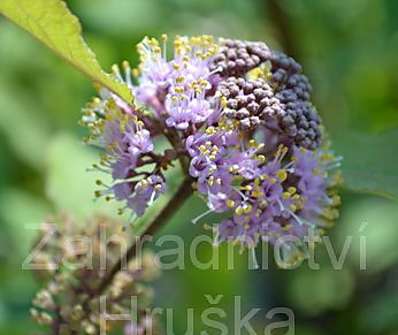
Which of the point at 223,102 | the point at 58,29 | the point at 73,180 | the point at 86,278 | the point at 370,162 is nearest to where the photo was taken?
the point at 58,29

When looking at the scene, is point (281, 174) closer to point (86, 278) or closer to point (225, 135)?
point (225, 135)

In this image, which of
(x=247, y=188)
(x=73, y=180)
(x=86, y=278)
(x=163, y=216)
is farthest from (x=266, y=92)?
(x=73, y=180)

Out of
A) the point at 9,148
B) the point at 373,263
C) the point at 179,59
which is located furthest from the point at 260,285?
the point at 179,59

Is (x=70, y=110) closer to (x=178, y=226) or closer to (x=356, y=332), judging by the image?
(x=178, y=226)

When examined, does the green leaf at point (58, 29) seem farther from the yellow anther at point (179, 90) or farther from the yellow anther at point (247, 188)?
the yellow anther at point (247, 188)

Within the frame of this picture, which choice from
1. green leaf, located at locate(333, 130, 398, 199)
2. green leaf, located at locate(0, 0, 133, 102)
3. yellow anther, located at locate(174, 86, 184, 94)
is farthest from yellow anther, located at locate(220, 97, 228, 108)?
green leaf, located at locate(333, 130, 398, 199)
